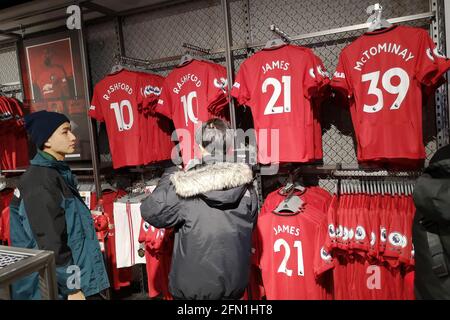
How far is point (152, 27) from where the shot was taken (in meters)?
3.64

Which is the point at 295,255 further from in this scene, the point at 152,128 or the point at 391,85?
the point at 152,128

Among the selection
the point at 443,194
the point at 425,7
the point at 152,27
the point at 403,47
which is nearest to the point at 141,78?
the point at 152,27

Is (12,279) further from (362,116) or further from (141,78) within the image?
(141,78)

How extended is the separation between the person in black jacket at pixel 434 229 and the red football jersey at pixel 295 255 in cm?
85

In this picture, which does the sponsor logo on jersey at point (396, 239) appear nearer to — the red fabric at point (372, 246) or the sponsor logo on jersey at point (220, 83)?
the red fabric at point (372, 246)

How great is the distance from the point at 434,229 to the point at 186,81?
2.09 meters

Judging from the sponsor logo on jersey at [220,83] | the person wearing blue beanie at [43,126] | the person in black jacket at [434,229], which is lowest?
the person in black jacket at [434,229]

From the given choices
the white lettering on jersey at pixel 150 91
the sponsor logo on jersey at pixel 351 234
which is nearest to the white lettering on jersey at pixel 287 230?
the sponsor logo on jersey at pixel 351 234

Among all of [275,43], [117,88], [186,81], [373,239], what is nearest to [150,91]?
[117,88]

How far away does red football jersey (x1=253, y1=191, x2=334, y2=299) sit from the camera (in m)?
2.50

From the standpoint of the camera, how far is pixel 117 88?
3209mm

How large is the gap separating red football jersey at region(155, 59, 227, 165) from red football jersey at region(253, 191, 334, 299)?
89 centimetres

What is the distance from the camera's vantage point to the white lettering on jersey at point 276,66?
2.58 meters

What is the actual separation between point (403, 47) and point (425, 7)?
618 millimetres
